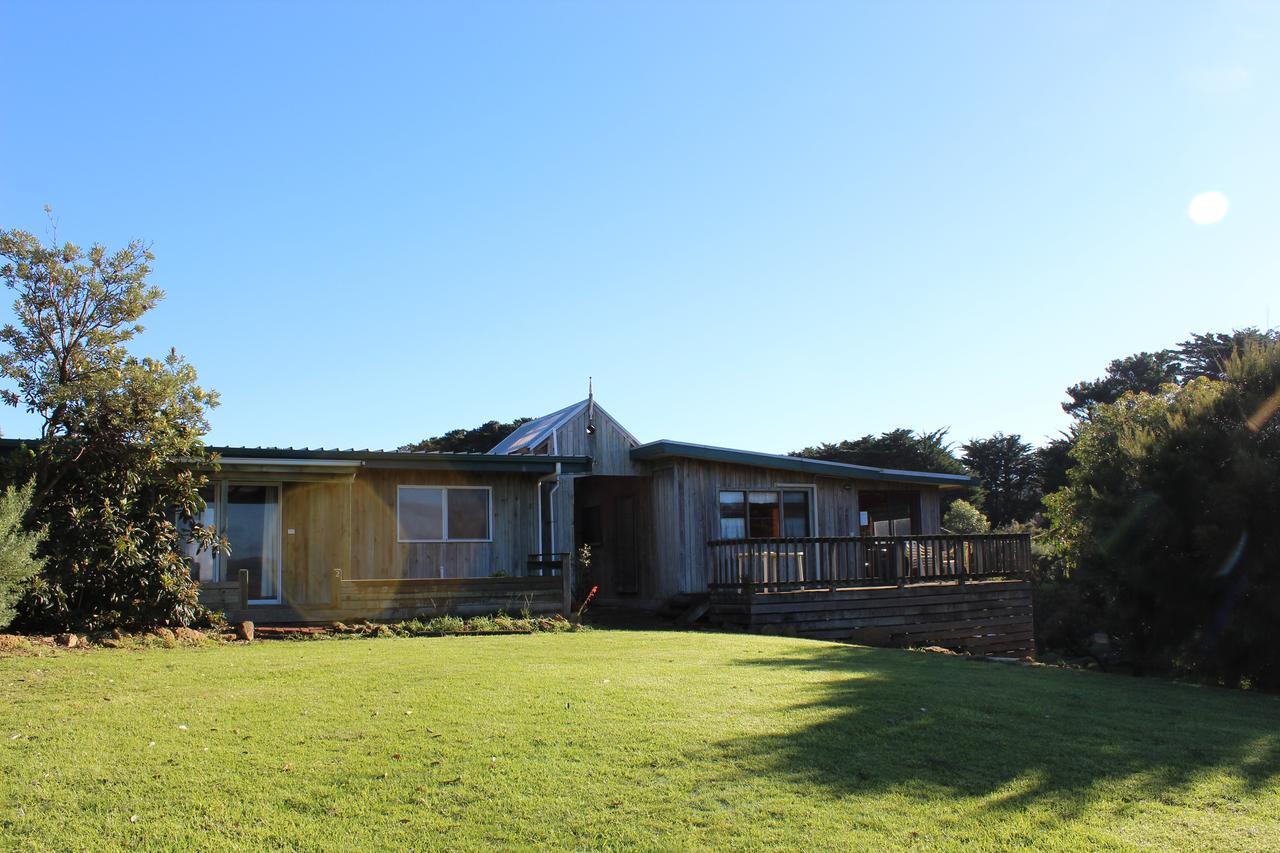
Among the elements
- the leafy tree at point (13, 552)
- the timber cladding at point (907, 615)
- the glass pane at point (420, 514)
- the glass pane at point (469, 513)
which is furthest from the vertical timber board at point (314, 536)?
the timber cladding at point (907, 615)

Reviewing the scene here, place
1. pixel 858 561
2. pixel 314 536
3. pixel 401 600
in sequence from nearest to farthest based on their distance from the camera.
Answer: pixel 401 600 < pixel 314 536 < pixel 858 561

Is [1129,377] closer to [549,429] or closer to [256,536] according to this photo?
[549,429]

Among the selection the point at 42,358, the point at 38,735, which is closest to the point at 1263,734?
the point at 38,735

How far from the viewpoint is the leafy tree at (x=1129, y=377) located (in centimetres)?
4719

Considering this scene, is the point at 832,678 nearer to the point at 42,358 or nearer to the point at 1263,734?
the point at 1263,734

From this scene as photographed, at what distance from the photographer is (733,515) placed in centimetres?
1964

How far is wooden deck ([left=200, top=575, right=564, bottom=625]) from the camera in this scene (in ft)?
44.4

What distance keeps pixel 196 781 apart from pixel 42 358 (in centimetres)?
960

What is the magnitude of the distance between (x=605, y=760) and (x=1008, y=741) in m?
2.75

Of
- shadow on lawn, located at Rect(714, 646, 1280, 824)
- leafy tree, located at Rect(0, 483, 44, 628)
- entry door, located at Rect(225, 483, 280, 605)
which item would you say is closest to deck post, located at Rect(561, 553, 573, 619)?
entry door, located at Rect(225, 483, 280, 605)

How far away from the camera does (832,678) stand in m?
9.12

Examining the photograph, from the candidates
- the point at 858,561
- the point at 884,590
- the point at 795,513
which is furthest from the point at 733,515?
the point at 884,590

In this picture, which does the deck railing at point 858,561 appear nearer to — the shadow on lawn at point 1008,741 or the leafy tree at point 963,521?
the shadow on lawn at point 1008,741

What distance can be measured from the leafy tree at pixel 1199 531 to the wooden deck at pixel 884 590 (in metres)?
4.68
